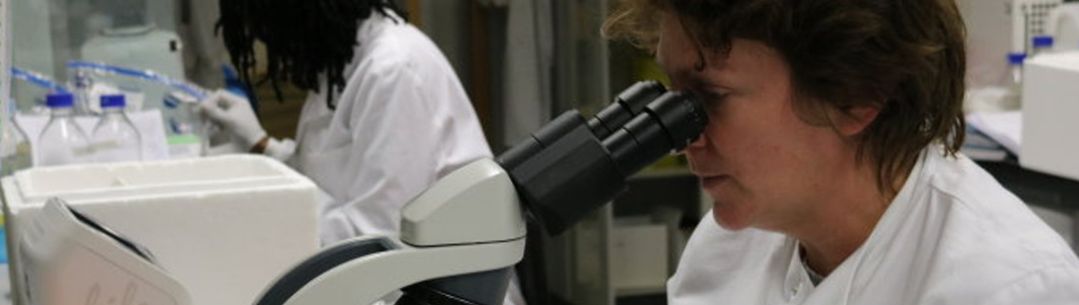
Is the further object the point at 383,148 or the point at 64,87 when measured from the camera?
the point at 64,87

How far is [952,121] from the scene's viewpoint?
Answer: 1058 mm

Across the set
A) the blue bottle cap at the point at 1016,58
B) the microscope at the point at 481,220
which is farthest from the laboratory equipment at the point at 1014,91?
the microscope at the point at 481,220

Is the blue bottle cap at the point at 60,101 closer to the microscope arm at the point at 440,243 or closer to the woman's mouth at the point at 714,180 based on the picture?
the woman's mouth at the point at 714,180

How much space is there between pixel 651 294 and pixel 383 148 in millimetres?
1713

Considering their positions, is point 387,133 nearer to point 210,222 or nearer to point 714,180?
point 210,222

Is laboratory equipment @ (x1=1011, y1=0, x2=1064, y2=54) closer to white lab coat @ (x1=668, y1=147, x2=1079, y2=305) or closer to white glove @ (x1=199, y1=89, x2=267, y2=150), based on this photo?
white glove @ (x1=199, y1=89, x2=267, y2=150)

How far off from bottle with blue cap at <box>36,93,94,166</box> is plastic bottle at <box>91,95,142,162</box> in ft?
0.08

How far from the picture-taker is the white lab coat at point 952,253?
963 mm

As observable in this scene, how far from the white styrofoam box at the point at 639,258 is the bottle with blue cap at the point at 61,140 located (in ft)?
6.04

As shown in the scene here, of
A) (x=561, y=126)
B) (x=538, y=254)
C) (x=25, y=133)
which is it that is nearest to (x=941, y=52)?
(x=561, y=126)

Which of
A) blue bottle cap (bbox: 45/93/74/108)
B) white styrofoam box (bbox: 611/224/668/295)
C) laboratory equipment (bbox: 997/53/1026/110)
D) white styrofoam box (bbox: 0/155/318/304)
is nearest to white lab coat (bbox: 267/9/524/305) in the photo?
blue bottle cap (bbox: 45/93/74/108)

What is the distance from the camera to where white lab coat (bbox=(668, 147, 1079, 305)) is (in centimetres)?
96

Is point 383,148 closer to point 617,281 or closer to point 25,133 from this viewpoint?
point 25,133

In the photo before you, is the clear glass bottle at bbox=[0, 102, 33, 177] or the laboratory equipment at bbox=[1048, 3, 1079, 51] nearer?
the clear glass bottle at bbox=[0, 102, 33, 177]
